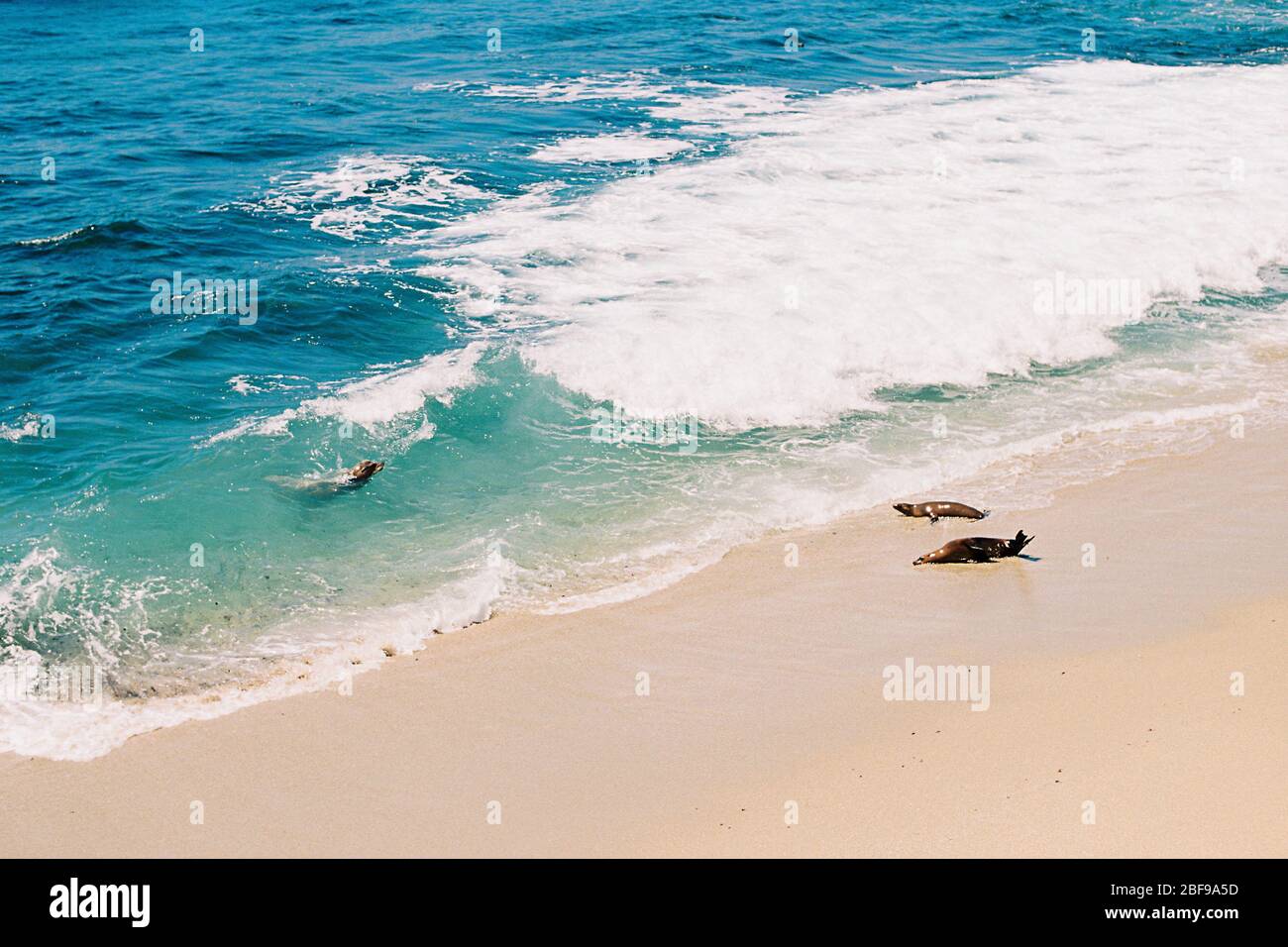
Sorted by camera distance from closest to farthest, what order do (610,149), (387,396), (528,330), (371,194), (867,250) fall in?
(387,396)
(528,330)
(867,250)
(371,194)
(610,149)

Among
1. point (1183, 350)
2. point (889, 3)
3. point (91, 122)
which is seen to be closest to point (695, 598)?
point (1183, 350)

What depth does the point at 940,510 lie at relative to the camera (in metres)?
8.77

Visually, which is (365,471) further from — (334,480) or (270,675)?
(270,675)

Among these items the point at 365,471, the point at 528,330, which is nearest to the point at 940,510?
the point at 365,471

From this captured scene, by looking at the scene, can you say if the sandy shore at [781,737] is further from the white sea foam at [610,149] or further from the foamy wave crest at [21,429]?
the white sea foam at [610,149]

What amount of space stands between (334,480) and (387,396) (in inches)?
60.8

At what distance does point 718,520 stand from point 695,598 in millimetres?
1112

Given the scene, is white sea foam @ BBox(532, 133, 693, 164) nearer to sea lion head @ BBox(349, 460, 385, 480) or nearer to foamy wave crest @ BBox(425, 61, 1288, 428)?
foamy wave crest @ BBox(425, 61, 1288, 428)

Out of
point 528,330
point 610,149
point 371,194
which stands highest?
point 610,149

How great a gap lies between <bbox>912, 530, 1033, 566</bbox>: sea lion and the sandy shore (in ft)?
0.32

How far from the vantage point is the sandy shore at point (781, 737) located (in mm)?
5734

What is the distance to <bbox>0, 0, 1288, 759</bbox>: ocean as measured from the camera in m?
8.12

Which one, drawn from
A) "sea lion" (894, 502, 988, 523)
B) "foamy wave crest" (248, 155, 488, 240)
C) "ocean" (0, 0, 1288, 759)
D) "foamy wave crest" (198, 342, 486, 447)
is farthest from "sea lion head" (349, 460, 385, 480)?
"foamy wave crest" (248, 155, 488, 240)

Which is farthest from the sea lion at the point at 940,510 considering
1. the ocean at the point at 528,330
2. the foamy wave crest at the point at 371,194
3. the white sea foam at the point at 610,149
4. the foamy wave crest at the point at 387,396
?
the white sea foam at the point at 610,149
